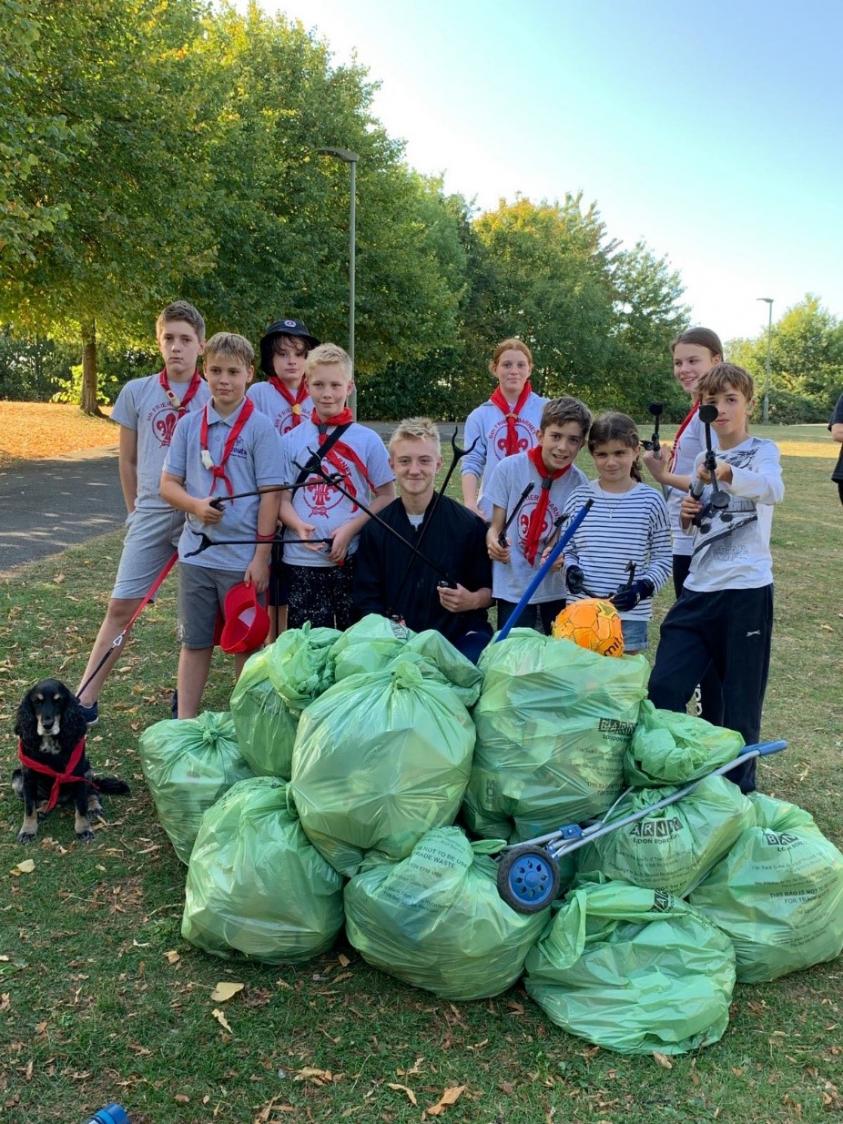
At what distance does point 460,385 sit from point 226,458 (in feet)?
132

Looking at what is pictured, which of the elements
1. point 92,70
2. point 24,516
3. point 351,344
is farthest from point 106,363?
point 24,516

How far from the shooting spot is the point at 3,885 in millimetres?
3070

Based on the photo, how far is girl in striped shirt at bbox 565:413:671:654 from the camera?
3430 mm

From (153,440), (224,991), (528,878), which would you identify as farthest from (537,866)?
(153,440)

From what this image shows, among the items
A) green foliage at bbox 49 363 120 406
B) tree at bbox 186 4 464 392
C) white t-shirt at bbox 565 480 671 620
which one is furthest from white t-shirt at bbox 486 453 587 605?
green foliage at bbox 49 363 120 406

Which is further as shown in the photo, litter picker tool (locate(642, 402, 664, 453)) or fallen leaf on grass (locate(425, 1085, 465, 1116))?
litter picker tool (locate(642, 402, 664, 453))

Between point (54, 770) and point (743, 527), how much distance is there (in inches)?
113

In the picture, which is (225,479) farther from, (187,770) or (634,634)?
(634,634)

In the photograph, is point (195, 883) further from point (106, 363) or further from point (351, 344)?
point (106, 363)

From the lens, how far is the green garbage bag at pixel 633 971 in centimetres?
234

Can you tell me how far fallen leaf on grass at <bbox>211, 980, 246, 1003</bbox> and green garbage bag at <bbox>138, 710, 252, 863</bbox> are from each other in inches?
25.3

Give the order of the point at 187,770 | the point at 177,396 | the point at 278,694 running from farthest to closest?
the point at 177,396 < the point at 187,770 < the point at 278,694

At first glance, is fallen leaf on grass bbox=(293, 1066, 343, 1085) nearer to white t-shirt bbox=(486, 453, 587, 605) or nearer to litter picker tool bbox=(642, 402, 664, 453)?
white t-shirt bbox=(486, 453, 587, 605)

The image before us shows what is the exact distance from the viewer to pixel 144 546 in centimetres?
421
